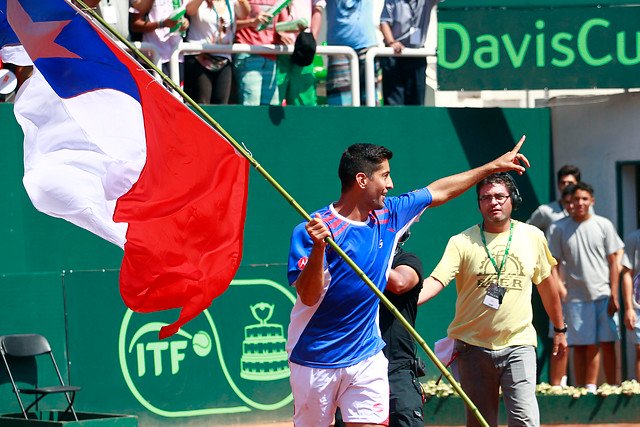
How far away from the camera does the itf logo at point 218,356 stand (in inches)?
459

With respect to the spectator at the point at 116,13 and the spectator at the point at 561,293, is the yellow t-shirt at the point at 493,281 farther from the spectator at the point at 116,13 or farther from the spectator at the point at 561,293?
the spectator at the point at 116,13

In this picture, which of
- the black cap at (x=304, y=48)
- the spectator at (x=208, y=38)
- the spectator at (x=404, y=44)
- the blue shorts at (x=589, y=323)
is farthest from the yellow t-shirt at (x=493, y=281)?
the spectator at (x=404, y=44)

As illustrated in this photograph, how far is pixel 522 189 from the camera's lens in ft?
44.5

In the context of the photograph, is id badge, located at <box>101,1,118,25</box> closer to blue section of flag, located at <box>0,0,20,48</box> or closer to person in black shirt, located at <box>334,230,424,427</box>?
blue section of flag, located at <box>0,0,20,48</box>

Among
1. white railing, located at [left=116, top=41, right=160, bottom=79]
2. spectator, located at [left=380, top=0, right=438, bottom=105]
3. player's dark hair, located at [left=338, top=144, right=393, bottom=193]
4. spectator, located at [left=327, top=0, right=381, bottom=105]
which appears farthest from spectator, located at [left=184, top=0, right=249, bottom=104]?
player's dark hair, located at [left=338, top=144, right=393, bottom=193]

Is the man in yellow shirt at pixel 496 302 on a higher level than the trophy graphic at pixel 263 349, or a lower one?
higher

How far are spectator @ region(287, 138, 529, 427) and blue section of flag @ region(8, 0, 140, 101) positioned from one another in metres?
1.21

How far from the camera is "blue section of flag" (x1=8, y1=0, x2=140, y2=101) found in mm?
7152

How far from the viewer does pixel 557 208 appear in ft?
42.7

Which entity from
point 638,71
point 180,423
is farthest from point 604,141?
point 180,423

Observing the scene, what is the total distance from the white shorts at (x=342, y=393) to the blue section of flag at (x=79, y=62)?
170cm

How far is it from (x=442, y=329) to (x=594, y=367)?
1.42 m

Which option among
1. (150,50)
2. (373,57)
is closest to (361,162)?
(150,50)

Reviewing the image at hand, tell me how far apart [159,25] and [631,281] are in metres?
4.76
